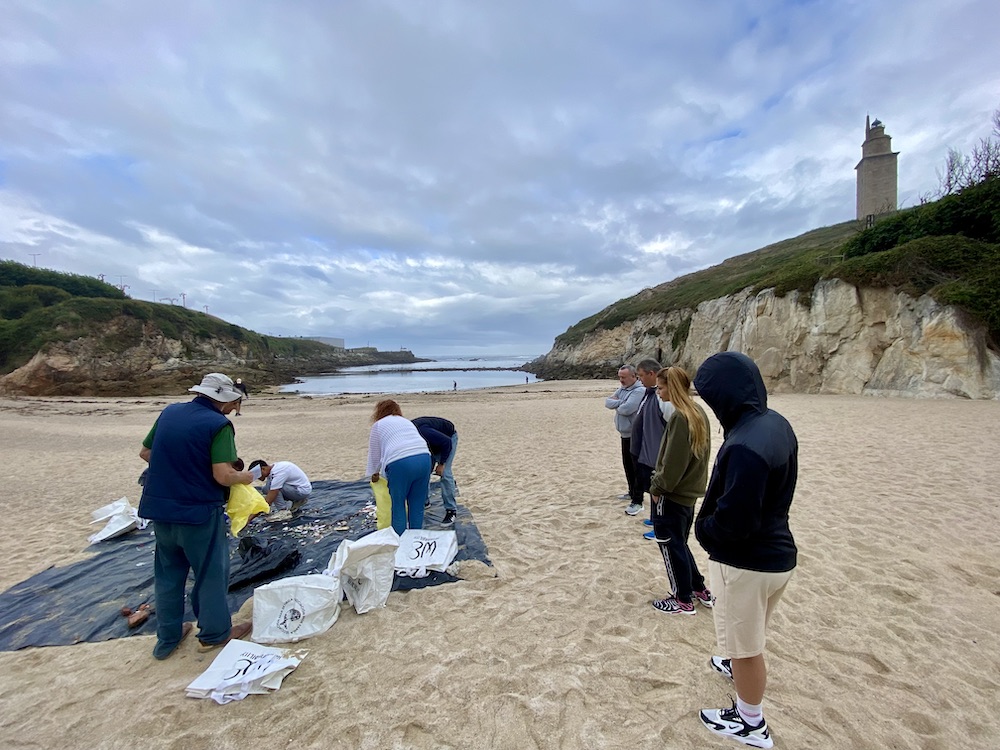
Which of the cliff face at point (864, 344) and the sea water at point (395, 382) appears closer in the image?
the cliff face at point (864, 344)

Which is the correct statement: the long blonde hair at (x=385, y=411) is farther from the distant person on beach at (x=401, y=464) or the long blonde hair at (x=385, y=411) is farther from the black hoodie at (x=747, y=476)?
the black hoodie at (x=747, y=476)

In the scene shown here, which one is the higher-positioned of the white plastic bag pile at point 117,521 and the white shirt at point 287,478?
the white shirt at point 287,478

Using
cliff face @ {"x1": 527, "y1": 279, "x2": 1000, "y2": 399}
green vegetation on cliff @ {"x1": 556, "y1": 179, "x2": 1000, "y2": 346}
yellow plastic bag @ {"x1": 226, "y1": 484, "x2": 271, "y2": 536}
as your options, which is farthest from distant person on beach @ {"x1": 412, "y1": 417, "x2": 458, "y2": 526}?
green vegetation on cliff @ {"x1": 556, "y1": 179, "x2": 1000, "y2": 346}

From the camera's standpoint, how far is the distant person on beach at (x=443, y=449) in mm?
5512

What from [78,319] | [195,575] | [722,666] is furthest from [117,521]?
[78,319]

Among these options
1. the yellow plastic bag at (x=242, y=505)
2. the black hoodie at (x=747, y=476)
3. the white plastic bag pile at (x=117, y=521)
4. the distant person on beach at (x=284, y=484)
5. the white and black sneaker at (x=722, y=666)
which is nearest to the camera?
the black hoodie at (x=747, y=476)

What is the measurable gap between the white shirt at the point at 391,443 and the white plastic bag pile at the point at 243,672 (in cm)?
167

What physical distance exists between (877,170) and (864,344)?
3586 centimetres

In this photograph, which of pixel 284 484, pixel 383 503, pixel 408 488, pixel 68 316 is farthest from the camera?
pixel 68 316

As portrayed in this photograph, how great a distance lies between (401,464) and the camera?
167 inches

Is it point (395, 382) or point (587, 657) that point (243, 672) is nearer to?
point (587, 657)

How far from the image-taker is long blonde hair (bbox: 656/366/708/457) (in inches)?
Result: 126

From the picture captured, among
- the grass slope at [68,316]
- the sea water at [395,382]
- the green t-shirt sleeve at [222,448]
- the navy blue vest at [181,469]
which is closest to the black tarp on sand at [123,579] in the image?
the navy blue vest at [181,469]

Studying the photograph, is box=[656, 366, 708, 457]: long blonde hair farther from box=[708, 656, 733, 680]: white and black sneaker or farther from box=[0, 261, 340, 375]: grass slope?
box=[0, 261, 340, 375]: grass slope
